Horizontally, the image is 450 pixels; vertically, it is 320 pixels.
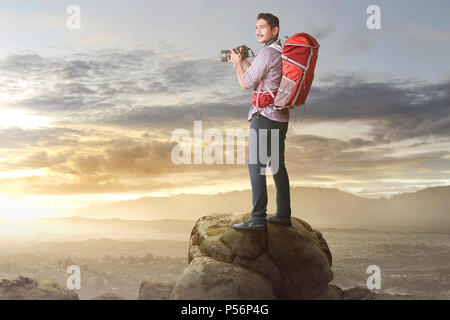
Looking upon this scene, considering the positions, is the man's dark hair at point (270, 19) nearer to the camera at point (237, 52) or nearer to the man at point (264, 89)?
the man at point (264, 89)

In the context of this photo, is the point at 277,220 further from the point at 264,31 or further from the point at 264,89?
the point at 264,31

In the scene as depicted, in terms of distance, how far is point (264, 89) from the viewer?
7867 mm

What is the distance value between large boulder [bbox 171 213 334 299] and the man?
0.79 meters

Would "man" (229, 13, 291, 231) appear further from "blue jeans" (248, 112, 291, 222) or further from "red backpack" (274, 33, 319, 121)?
"red backpack" (274, 33, 319, 121)

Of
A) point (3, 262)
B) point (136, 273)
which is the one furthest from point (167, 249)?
point (3, 262)

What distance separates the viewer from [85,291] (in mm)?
70375

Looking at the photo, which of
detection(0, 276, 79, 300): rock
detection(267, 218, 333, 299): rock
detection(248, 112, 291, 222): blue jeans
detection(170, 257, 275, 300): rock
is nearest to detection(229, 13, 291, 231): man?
detection(248, 112, 291, 222): blue jeans

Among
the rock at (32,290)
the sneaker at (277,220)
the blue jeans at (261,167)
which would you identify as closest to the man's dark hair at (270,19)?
the blue jeans at (261,167)

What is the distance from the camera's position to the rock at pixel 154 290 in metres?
9.48

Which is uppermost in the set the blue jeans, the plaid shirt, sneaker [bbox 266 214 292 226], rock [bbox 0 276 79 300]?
the plaid shirt

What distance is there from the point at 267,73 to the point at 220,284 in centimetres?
419

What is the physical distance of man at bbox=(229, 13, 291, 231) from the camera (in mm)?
7748

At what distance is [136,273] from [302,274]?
7200 cm

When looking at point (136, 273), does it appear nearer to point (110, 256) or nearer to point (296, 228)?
point (110, 256)
